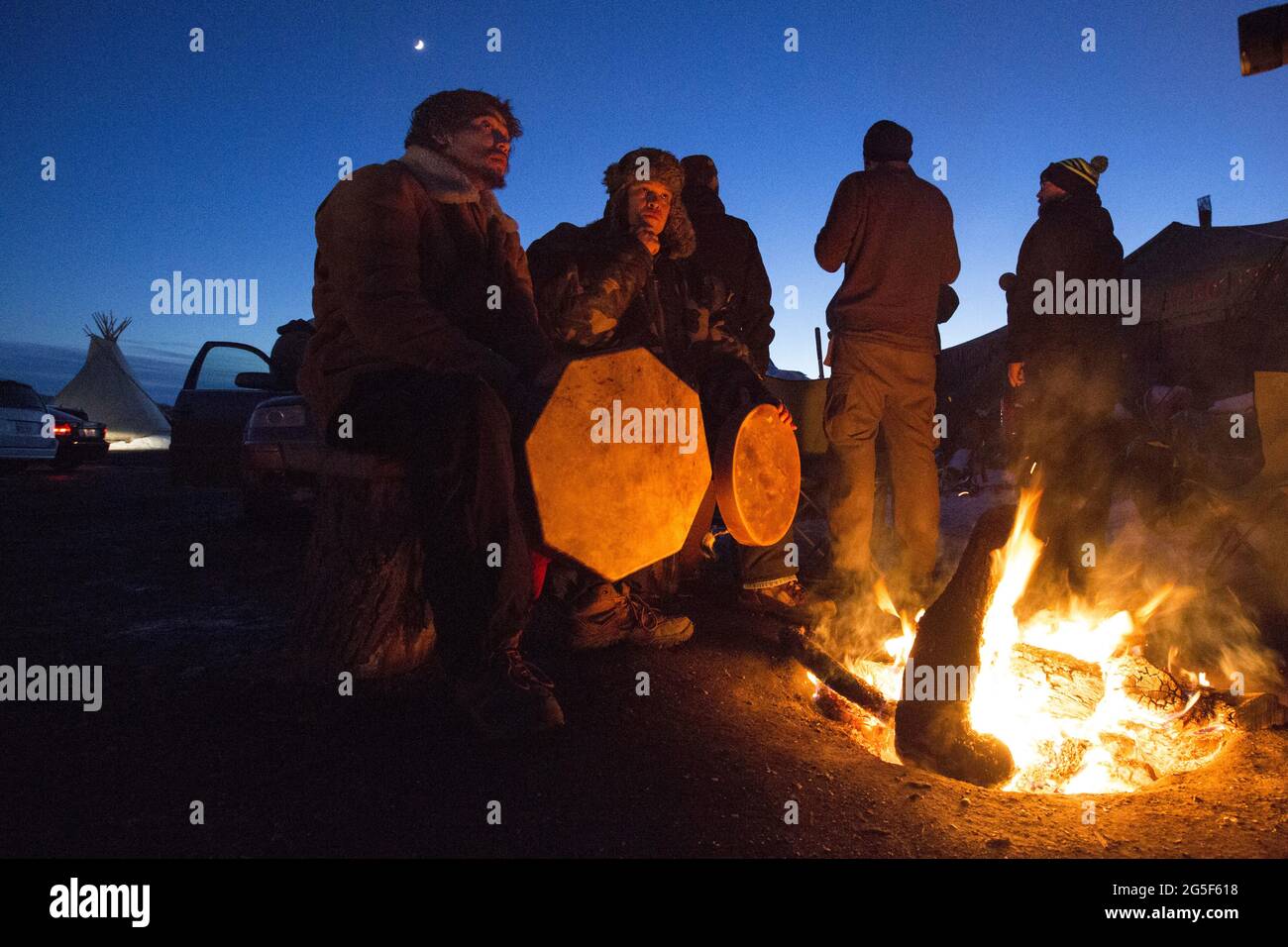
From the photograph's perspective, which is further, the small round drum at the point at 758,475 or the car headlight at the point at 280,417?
the car headlight at the point at 280,417

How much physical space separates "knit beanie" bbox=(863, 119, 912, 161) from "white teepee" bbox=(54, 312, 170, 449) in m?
31.5

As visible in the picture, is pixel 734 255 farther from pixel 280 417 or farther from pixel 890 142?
pixel 280 417

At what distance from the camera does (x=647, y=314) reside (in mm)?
3191

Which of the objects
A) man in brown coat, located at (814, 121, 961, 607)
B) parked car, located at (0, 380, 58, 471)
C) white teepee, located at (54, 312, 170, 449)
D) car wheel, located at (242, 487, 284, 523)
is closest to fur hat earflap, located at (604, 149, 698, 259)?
man in brown coat, located at (814, 121, 961, 607)

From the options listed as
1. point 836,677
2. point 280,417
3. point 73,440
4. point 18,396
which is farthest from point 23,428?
point 836,677

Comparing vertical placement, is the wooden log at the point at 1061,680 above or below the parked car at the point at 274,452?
below

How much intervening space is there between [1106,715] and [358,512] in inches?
103

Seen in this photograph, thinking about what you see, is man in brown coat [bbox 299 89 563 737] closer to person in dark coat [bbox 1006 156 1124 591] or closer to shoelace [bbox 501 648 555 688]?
shoelace [bbox 501 648 555 688]

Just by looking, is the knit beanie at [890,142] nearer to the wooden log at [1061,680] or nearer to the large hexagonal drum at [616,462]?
the large hexagonal drum at [616,462]

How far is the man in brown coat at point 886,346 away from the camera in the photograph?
3760 millimetres

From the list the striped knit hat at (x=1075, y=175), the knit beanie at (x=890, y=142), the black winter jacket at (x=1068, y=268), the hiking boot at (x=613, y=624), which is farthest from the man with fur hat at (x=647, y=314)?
the striped knit hat at (x=1075, y=175)

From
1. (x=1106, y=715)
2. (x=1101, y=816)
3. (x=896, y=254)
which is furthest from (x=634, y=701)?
(x=896, y=254)

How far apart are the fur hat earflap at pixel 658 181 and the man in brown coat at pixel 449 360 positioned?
70 cm

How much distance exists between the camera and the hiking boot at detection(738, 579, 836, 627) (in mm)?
3355
